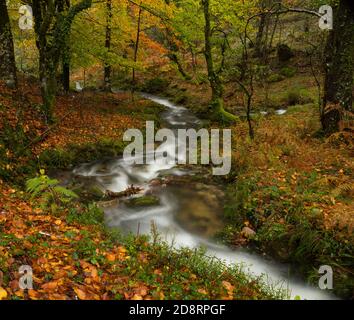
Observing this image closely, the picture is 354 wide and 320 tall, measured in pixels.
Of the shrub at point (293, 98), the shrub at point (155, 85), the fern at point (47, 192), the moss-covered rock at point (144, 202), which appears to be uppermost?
the shrub at point (155, 85)

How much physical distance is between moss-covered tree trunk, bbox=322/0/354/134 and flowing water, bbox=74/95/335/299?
426 centimetres

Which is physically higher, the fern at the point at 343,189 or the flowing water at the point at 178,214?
the fern at the point at 343,189

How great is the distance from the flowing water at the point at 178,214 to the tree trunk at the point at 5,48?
4.40 m

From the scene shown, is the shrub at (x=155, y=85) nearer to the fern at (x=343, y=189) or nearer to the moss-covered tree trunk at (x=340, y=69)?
the moss-covered tree trunk at (x=340, y=69)

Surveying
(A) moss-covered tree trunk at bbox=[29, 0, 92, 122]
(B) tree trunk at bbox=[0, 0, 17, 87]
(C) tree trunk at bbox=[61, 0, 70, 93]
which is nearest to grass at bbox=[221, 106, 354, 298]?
(A) moss-covered tree trunk at bbox=[29, 0, 92, 122]

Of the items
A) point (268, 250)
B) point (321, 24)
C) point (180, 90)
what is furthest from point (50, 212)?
point (180, 90)

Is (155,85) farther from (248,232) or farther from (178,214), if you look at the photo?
(248,232)

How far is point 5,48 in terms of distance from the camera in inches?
488

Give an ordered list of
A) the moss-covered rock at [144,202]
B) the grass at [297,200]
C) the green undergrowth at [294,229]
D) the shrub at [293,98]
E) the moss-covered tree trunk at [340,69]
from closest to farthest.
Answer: the green undergrowth at [294,229] → the grass at [297,200] → the moss-covered rock at [144,202] → the moss-covered tree trunk at [340,69] → the shrub at [293,98]

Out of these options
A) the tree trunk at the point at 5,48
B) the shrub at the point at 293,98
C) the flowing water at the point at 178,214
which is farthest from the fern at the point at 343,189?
the tree trunk at the point at 5,48

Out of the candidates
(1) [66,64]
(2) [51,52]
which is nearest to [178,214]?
(2) [51,52]

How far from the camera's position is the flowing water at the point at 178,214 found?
732 cm

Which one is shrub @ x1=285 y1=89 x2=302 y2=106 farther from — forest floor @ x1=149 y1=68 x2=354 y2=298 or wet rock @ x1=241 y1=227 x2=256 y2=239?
wet rock @ x1=241 y1=227 x2=256 y2=239

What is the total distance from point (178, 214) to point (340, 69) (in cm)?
645
